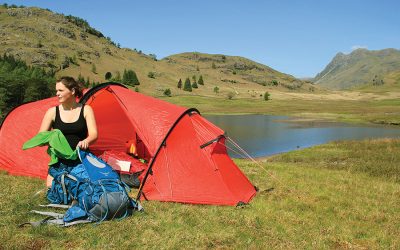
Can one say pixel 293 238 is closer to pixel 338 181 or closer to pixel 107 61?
pixel 338 181

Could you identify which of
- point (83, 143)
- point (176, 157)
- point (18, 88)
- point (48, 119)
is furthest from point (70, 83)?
point (18, 88)

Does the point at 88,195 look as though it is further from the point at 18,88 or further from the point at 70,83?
the point at 18,88

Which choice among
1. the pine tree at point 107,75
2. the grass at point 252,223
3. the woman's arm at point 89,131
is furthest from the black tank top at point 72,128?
the pine tree at point 107,75

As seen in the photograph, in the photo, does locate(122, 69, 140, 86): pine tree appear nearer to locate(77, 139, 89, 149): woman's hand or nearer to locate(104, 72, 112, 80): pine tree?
locate(104, 72, 112, 80): pine tree

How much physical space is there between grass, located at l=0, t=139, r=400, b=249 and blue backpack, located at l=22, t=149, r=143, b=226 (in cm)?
25

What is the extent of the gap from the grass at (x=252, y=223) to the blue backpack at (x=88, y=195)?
254 mm

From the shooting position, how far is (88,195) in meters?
8.15

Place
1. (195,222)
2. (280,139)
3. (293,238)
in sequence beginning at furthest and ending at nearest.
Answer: (280,139) < (195,222) < (293,238)

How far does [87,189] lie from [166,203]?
2.54m

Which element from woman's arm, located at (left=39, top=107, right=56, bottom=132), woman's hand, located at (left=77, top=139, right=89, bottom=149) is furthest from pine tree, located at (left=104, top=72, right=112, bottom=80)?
woman's hand, located at (left=77, top=139, right=89, bottom=149)

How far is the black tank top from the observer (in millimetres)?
8617

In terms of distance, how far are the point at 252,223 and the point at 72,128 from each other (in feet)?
15.2

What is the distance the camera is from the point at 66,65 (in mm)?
149500

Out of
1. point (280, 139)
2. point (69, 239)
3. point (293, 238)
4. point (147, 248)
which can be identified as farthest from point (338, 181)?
point (280, 139)
